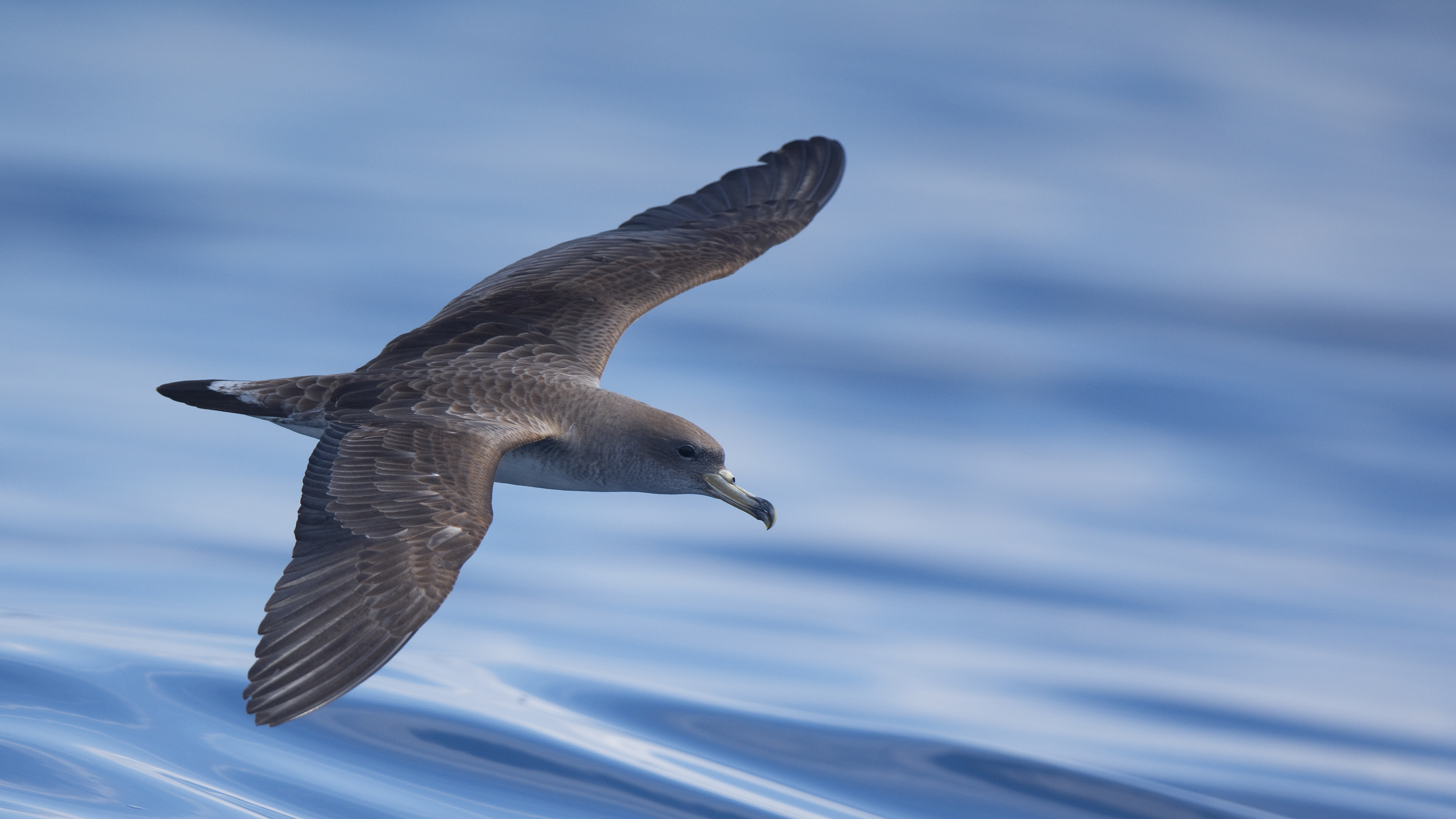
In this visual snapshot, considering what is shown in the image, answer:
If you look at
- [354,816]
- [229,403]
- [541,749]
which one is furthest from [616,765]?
[229,403]

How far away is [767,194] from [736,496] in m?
→ 2.67

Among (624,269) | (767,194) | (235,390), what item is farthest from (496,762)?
(767,194)

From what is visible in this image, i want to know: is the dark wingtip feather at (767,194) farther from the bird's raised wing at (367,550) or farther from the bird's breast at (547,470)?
the bird's raised wing at (367,550)

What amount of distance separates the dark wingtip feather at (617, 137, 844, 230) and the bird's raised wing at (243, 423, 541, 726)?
9.96 feet

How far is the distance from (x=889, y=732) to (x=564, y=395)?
8.92ft

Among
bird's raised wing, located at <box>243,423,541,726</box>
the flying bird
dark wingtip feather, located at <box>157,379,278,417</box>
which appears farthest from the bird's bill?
dark wingtip feather, located at <box>157,379,278,417</box>

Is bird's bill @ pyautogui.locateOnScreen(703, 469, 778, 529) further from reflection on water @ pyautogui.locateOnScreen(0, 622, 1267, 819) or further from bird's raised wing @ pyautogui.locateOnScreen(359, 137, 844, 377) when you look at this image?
reflection on water @ pyautogui.locateOnScreen(0, 622, 1267, 819)

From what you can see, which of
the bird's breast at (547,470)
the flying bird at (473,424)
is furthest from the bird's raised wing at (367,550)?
the bird's breast at (547,470)

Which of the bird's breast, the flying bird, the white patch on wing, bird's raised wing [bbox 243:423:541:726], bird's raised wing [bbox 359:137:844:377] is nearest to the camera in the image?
bird's raised wing [bbox 243:423:541:726]

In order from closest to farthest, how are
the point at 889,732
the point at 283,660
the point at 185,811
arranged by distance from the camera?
1. the point at 283,660
2. the point at 185,811
3. the point at 889,732

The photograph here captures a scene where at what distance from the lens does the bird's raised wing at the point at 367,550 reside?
241 inches

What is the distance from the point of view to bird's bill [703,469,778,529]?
323 inches

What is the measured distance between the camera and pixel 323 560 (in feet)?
21.7

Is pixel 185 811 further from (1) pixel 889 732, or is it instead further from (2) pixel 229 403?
(1) pixel 889 732
